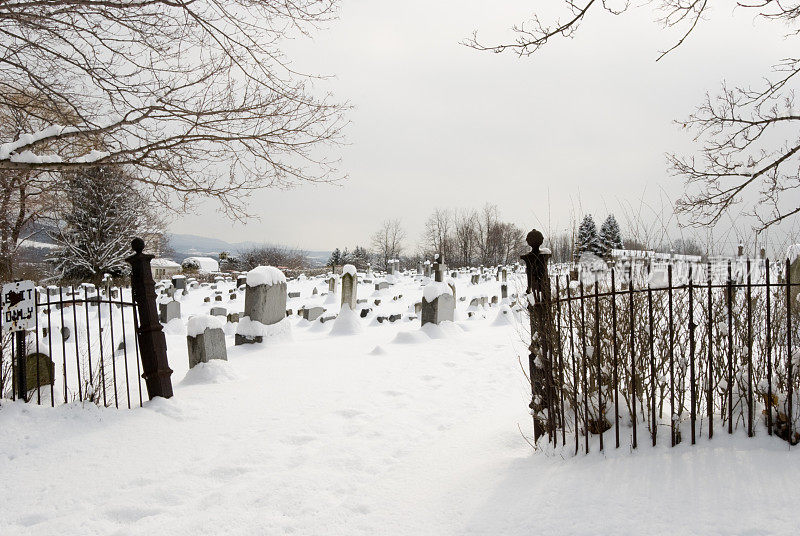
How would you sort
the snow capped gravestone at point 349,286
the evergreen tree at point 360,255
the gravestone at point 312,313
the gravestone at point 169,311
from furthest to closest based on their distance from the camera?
1. the evergreen tree at point 360,255
2. the gravestone at point 312,313
3. the gravestone at point 169,311
4. the snow capped gravestone at point 349,286

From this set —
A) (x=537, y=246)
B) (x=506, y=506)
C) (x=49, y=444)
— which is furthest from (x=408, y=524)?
(x=49, y=444)

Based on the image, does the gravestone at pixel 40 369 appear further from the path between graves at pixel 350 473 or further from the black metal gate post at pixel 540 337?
the black metal gate post at pixel 540 337

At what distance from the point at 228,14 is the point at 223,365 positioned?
4706 millimetres

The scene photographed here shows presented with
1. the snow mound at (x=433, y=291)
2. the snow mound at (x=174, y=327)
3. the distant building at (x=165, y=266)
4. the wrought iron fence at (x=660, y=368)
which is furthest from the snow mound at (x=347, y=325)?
the distant building at (x=165, y=266)

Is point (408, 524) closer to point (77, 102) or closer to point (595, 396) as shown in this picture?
point (595, 396)

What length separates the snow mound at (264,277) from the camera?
1001 cm

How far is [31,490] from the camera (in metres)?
3.70

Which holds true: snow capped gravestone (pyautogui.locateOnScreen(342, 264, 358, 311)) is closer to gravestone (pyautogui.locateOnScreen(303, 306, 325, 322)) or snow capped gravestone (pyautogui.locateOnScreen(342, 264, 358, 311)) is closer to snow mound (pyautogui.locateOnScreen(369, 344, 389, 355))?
gravestone (pyautogui.locateOnScreen(303, 306, 325, 322))

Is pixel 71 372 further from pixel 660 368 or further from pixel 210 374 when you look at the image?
pixel 660 368

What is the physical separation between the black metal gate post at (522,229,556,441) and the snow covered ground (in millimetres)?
329

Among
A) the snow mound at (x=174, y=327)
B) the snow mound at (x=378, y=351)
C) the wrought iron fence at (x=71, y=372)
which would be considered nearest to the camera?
the wrought iron fence at (x=71, y=372)

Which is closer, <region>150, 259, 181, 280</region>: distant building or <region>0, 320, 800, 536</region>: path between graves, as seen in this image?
<region>0, 320, 800, 536</region>: path between graves

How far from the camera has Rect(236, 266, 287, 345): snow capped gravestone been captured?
9.93 meters

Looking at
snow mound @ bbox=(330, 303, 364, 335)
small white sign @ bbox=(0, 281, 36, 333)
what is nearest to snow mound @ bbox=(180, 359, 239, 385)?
small white sign @ bbox=(0, 281, 36, 333)
